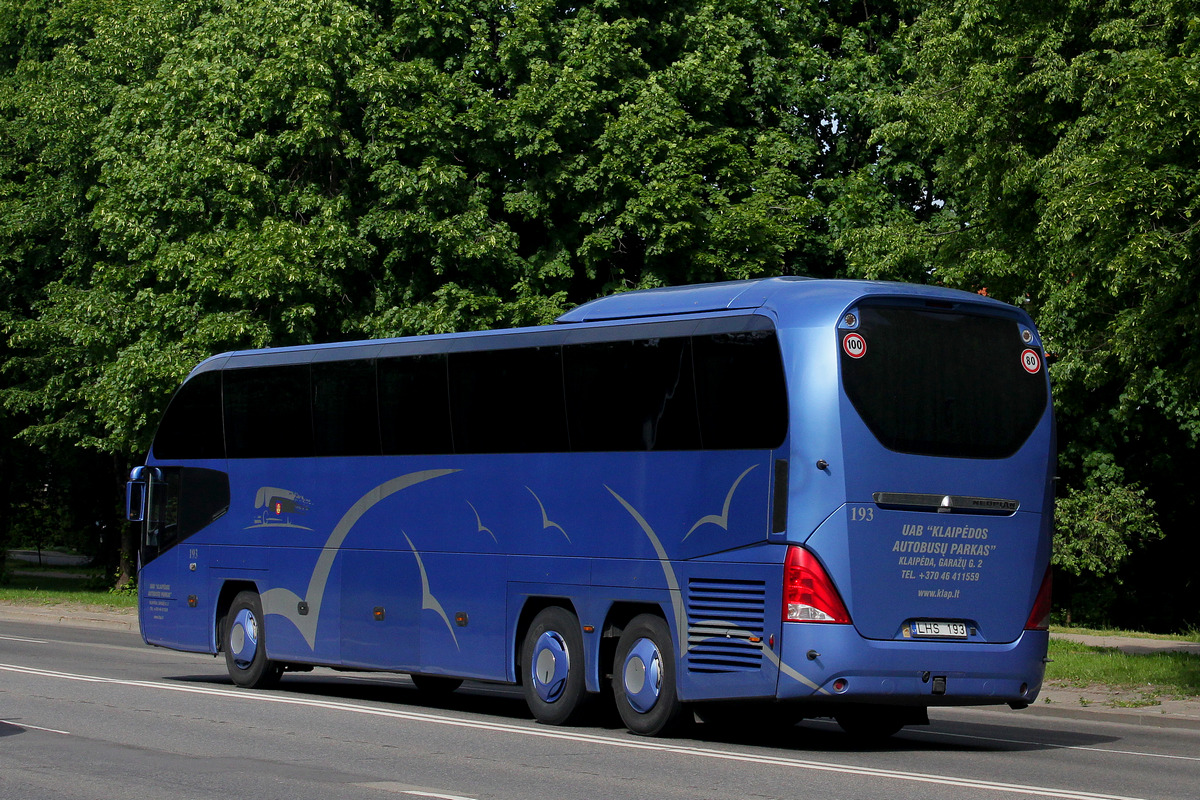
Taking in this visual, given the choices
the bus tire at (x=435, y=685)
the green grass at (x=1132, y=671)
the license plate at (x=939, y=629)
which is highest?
the license plate at (x=939, y=629)

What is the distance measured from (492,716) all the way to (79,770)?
5.34m

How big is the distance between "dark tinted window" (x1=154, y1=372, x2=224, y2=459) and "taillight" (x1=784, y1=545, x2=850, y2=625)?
29.5 ft

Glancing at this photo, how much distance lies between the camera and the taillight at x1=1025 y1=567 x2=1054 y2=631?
1258 centimetres

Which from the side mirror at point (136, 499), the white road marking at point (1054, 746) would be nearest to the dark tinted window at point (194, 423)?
the side mirror at point (136, 499)

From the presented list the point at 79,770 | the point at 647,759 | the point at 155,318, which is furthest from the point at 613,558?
the point at 155,318

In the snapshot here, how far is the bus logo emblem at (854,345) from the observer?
11.9 m

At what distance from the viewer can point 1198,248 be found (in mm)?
17688

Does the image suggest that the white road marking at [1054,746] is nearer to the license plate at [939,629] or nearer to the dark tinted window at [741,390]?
the license plate at [939,629]

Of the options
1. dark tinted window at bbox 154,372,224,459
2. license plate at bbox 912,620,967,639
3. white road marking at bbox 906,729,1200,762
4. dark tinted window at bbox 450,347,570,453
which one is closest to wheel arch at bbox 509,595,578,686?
dark tinted window at bbox 450,347,570,453

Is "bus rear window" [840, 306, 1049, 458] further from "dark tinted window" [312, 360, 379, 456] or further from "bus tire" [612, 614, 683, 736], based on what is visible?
"dark tinted window" [312, 360, 379, 456]

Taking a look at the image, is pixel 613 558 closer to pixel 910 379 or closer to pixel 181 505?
pixel 910 379

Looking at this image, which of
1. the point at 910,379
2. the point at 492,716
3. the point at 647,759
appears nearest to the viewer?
the point at 647,759

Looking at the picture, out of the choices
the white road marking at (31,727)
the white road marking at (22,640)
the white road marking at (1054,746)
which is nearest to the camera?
the white road marking at (31,727)

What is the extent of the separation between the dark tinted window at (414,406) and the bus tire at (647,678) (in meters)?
3.13
